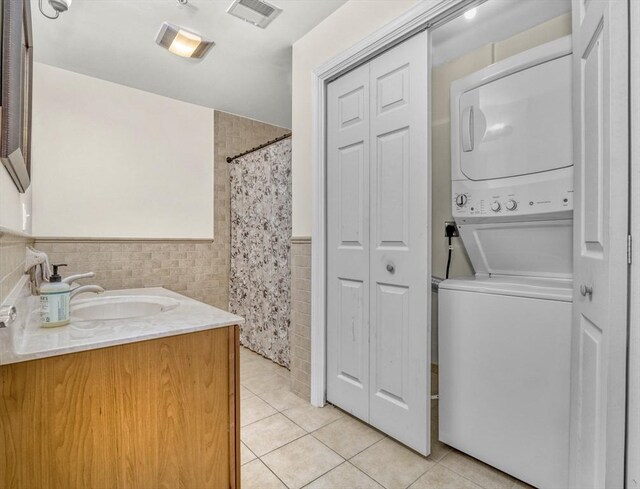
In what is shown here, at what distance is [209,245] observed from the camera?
3373 mm

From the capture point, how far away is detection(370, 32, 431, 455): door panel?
1.58 metres

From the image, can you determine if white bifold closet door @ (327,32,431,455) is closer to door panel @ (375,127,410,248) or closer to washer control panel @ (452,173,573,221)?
door panel @ (375,127,410,248)

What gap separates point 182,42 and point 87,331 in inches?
78.0

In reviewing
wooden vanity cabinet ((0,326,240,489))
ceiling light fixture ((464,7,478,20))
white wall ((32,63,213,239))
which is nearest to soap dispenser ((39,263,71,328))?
wooden vanity cabinet ((0,326,240,489))

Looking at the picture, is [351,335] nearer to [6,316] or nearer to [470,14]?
[6,316]

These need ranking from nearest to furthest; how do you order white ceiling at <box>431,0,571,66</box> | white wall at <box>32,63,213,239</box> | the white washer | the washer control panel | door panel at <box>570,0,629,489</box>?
1. door panel at <box>570,0,629,489</box>
2. the white washer
3. the washer control panel
4. white ceiling at <box>431,0,571,66</box>
5. white wall at <box>32,63,213,239</box>

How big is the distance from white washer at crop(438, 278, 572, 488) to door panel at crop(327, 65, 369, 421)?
18.0 inches

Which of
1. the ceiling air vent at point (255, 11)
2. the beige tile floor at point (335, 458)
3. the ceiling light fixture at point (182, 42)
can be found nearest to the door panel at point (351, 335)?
the beige tile floor at point (335, 458)

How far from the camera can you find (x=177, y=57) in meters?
2.45

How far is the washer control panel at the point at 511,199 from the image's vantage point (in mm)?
1414

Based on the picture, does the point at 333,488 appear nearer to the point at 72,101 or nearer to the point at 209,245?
the point at 209,245

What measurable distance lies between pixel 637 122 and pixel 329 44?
1784mm

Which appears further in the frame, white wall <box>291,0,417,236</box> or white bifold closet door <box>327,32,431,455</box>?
white wall <box>291,0,417,236</box>

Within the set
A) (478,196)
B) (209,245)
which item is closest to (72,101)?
(209,245)
